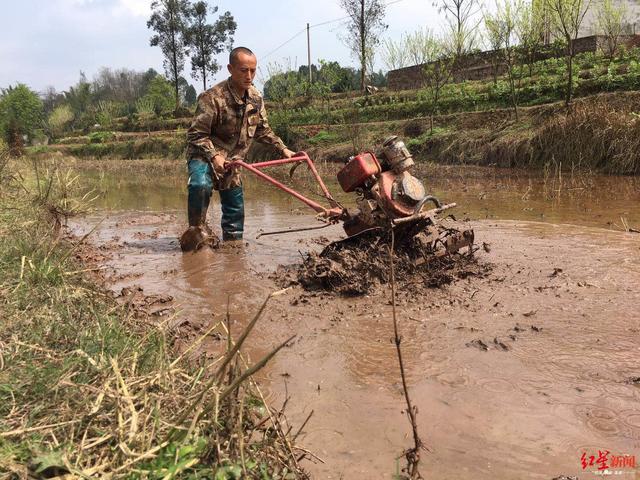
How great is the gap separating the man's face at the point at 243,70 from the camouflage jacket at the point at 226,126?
6.6 inches

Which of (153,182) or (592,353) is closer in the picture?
(592,353)

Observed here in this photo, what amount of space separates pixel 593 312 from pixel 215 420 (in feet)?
9.55

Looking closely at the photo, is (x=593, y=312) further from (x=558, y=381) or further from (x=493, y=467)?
A: (x=493, y=467)

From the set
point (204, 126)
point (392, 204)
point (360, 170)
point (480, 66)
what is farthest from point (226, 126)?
point (480, 66)

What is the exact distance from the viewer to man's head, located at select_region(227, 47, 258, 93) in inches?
220

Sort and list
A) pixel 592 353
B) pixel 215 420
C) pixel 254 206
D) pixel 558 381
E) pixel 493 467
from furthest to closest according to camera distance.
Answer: pixel 254 206 < pixel 592 353 < pixel 558 381 < pixel 493 467 < pixel 215 420

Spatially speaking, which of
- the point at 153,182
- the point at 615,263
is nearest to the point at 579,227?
the point at 615,263

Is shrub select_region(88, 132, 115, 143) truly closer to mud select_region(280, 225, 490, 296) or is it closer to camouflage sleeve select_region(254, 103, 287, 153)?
camouflage sleeve select_region(254, 103, 287, 153)

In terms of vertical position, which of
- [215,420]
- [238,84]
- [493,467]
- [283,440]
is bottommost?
[493,467]

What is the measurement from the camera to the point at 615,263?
4570 millimetres

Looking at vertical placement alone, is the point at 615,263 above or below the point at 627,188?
Result: below

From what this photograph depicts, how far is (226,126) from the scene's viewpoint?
600 centimetres

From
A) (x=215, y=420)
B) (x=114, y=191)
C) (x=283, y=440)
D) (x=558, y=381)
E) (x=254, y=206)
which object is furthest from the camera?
(x=114, y=191)

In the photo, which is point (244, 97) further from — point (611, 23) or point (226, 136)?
point (611, 23)
